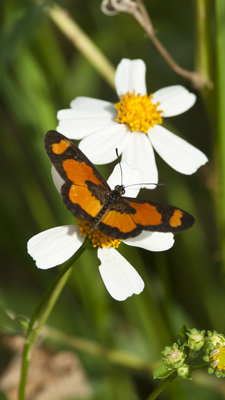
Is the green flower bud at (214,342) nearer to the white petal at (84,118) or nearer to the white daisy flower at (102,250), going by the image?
the white daisy flower at (102,250)

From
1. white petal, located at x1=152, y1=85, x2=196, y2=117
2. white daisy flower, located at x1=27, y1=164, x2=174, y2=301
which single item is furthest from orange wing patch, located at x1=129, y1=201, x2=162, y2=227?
white petal, located at x1=152, y1=85, x2=196, y2=117

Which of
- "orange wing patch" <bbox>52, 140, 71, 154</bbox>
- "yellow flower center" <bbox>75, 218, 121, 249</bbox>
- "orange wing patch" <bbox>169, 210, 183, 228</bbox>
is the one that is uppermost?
"orange wing patch" <bbox>52, 140, 71, 154</bbox>

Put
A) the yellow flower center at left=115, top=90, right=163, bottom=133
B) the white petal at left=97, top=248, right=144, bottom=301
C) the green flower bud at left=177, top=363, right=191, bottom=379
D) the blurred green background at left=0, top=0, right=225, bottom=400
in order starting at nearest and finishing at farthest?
the green flower bud at left=177, top=363, right=191, bottom=379, the white petal at left=97, top=248, right=144, bottom=301, the yellow flower center at left=115, top=90, right=163, bottom=133, the blurred green background at left=0, top=0, right=225, bottom=400

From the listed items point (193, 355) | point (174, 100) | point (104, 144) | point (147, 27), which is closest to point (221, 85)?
point (174, 100)

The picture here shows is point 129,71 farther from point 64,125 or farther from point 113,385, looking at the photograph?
point 113,385

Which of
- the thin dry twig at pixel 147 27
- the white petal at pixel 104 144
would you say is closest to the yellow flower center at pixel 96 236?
the white petal at pixel 104 144

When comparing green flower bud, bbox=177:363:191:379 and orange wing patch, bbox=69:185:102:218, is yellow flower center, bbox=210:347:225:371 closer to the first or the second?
green flower bud, bbox=177:363:191:379
